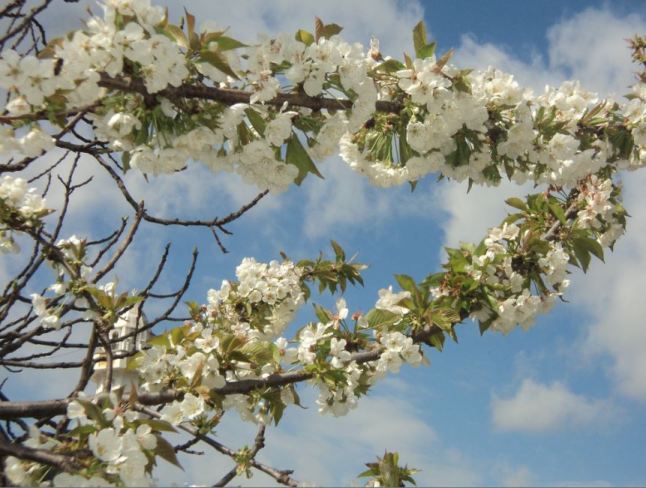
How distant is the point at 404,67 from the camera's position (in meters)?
3.07

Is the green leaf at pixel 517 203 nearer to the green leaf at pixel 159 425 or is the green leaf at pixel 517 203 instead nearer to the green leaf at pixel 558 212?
the green leaf at pixel 558 212

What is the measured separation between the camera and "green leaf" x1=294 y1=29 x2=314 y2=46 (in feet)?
9.01

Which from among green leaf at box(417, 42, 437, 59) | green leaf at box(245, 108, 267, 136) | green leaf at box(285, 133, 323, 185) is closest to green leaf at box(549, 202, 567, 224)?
green leaf at box(417, 42, 437, 59)

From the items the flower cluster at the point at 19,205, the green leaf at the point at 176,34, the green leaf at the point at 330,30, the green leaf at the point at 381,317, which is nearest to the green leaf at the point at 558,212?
the green leaf at the point at 381,317

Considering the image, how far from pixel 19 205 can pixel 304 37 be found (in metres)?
1.59

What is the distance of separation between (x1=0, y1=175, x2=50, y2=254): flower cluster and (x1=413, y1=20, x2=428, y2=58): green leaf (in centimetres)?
192

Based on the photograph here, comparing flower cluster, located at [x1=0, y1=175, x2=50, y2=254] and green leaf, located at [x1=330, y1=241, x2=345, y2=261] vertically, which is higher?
green leaf, located at [x1=330, y1=241, x2=345, y2=261]

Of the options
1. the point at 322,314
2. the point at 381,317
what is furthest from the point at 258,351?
the point at 381,317

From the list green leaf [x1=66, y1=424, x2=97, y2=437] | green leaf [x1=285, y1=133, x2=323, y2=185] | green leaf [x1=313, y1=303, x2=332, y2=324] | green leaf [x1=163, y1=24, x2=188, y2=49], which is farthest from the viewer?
green leaf [x1=313, y1=303, x2=332, y2=324]

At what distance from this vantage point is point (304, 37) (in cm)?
276

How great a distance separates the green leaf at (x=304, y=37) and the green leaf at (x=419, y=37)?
21.7 inches

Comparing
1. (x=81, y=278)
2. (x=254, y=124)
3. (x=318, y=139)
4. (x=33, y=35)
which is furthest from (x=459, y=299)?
(x=33, y=35)

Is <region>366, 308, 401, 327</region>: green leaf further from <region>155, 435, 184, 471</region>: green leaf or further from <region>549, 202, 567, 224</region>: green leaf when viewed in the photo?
<region>155, 435, 184, 471</region>: green leaf

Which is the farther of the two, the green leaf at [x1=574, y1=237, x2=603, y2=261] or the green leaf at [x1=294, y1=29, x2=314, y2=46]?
the green leaf at [x1=574, y1=237, x2=603, y2=261]
